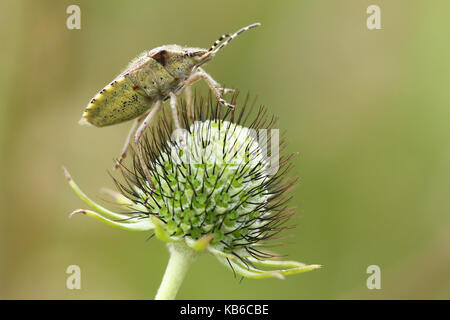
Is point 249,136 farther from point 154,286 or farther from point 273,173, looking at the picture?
point 154,286

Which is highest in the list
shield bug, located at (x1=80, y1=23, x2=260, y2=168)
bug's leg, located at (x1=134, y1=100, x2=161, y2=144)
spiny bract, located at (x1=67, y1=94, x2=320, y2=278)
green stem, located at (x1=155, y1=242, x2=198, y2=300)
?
shield bug, located at (x1=80, y1=23, x2=260, y2=168)

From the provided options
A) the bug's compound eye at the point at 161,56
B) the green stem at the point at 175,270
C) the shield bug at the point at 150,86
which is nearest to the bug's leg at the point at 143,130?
the shield bug at the point at 150,86

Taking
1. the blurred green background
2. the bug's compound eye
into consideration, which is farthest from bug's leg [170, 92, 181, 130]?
the blurred green background

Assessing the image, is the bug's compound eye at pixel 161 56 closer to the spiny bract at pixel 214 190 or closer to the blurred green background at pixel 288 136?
the spiny bract at pixel 214 190

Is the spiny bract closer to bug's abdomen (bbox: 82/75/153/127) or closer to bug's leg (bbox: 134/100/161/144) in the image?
bug's leg (bbox: 134/100/161/144)

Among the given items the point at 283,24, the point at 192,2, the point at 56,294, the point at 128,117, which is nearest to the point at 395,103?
the point at 283,24

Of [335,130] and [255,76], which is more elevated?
[255,76]

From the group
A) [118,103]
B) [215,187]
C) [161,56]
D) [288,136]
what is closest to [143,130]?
[118,103]
